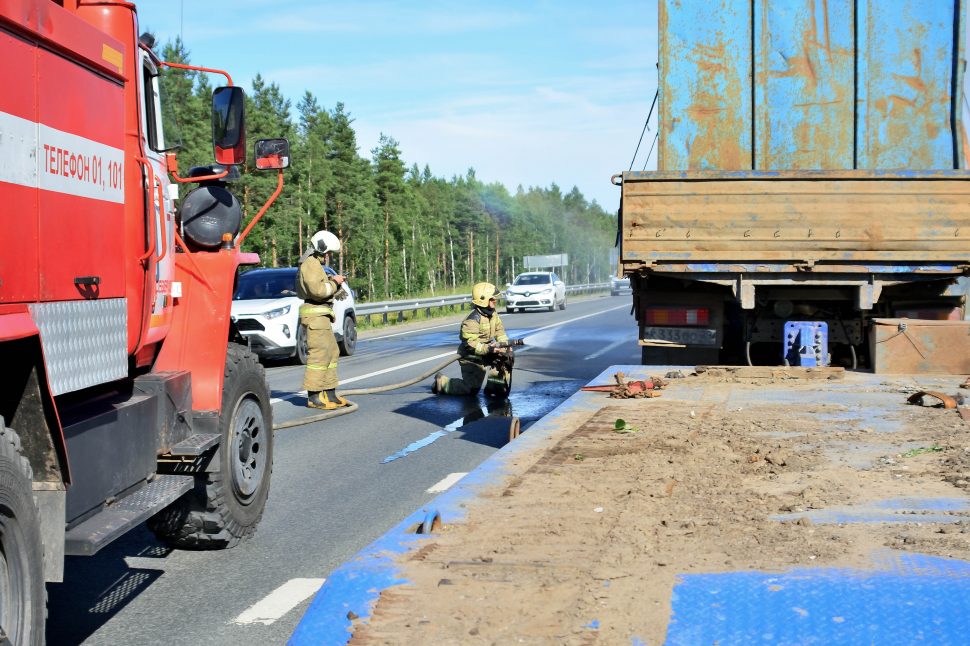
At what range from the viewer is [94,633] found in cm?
427

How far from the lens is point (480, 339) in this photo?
11.7 m

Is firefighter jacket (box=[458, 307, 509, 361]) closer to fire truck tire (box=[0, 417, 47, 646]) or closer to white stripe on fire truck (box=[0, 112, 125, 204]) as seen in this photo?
white stripe on fire truck (box=[0, 112, 125, 204])

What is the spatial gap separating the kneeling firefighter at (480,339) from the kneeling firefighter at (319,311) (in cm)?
146

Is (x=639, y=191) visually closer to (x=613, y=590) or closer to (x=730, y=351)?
(x=730, y=351)

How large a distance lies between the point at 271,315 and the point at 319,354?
6.47m

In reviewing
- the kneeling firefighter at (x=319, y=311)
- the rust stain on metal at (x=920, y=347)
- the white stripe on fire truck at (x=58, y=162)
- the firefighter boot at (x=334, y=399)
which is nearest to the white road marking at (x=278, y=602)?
the white stripe on fire truck at (x=58, y=162)

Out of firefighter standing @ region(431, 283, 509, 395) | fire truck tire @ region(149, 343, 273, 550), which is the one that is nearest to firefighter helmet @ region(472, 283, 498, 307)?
firefighter standing @ region(431, 283, 509, 395)

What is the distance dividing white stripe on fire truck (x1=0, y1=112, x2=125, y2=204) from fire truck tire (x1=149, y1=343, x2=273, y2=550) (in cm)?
151

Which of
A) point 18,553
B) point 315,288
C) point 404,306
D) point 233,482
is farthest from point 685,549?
point 404,306

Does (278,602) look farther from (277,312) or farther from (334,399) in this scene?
(277,312)

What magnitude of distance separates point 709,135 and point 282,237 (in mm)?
53108

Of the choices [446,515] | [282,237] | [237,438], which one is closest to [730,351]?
[237,438]

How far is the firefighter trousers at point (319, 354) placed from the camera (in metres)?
11.2

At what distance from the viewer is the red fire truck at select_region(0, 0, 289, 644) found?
3.23m
